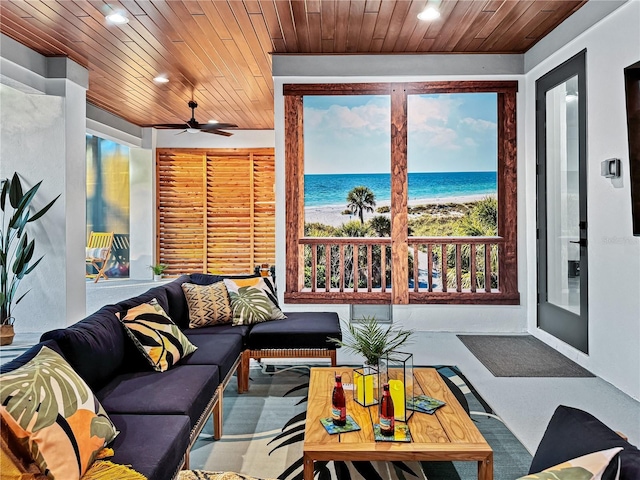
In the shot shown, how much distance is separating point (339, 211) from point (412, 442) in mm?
3593

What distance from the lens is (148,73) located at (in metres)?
5.40

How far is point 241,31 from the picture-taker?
420 centimetres

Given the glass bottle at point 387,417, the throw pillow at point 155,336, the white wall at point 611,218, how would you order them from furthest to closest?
the white wall at point 611,218 → the throw pillow at point 155,336 → the glass bottle at point 387,417

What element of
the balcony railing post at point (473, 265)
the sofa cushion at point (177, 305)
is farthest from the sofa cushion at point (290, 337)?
the balcony railing post at point (473, 265)

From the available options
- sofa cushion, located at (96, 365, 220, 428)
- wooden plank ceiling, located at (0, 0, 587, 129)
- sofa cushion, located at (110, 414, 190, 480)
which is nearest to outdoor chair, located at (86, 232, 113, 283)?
wooden plank ceiling, located at (0, 0, 587, 129)

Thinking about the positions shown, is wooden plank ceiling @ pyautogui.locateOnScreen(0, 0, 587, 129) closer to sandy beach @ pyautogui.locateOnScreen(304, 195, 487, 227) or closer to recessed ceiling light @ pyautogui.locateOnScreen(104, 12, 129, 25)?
recessed ceiling light @ pyautogui.locateOnScreen(104, 12, 129, 25)

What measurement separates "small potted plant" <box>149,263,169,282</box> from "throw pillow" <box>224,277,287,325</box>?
4.94 metres

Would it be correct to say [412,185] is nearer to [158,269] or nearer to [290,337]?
[290,337]

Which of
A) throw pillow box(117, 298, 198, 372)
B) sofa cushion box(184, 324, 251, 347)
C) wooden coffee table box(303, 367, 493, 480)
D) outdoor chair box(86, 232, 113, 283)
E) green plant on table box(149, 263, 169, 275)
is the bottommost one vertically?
wooden coffee table box(303, 367, 493, 480)

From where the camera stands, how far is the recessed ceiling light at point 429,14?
12.5ft

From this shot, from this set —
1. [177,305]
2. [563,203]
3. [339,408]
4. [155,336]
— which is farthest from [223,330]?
[563,203]

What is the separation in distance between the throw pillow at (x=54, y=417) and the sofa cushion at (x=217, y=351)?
3.25 ft

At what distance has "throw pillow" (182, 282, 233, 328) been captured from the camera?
353 centimetres

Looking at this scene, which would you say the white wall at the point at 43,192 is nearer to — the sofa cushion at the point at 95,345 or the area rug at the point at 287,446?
the area rug at the point at 287,446
